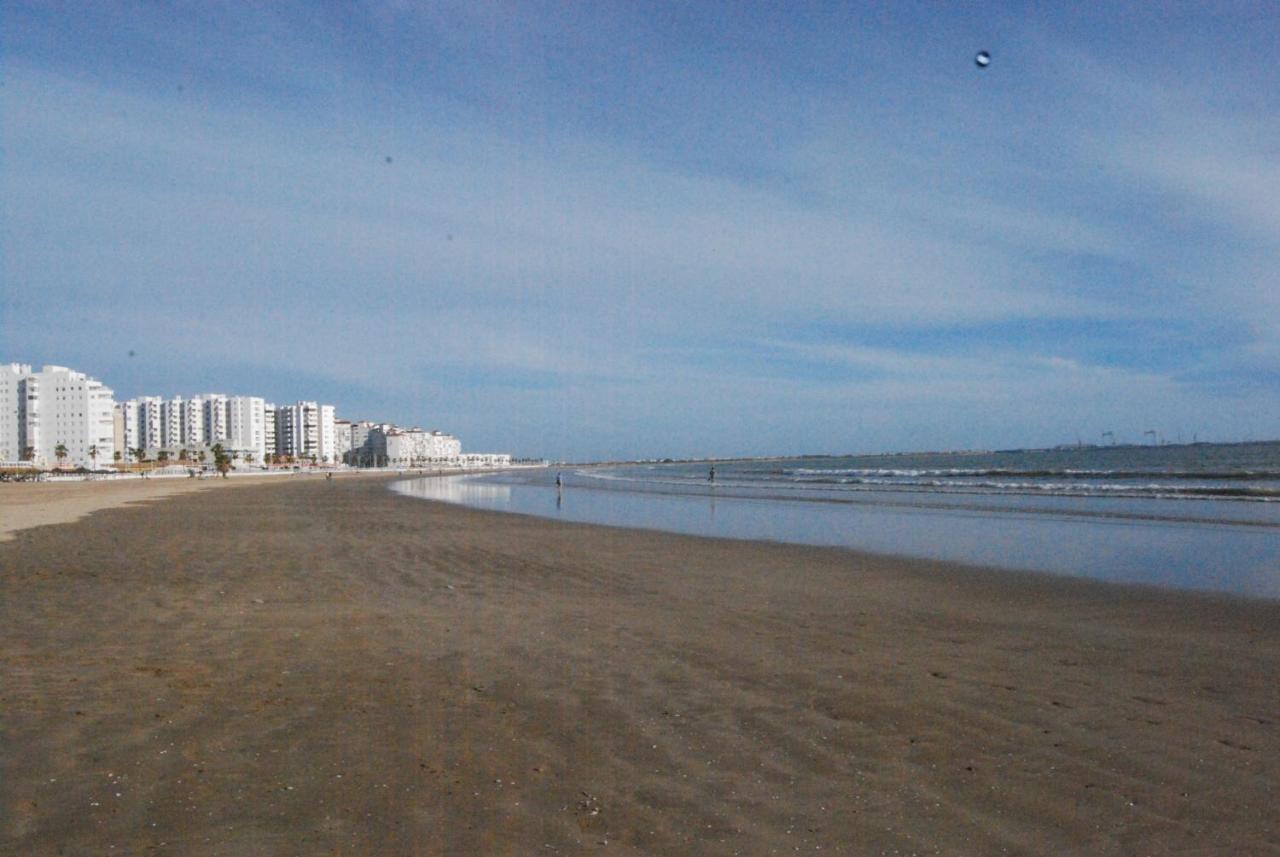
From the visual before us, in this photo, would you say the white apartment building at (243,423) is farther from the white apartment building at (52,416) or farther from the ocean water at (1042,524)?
the ocean water at (1042,524)

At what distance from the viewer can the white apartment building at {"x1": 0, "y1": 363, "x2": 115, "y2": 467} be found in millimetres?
132750

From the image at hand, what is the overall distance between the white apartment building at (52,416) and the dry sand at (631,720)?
475 ft

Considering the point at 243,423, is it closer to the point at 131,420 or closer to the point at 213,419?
the point at 213,419

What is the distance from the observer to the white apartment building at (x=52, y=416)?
132750 mm

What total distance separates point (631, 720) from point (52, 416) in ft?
516

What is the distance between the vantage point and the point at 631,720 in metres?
5.43

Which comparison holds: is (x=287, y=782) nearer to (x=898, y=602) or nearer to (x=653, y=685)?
(x=653, y=685)

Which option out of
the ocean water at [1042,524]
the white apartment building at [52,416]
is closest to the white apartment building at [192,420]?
the white apartment building at [52,416]

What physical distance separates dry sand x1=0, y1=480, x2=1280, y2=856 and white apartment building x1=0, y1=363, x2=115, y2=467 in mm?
144715

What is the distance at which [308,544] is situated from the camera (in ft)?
55.8

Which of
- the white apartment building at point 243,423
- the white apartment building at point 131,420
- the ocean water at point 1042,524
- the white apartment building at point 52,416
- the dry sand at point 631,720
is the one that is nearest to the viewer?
the dry sand at point 631,720

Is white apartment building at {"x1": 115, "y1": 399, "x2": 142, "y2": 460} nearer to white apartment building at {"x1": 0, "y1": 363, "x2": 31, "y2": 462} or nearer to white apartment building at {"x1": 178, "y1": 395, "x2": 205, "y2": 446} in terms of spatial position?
white apartment building at {"x1": 178, "y1": 395, "x2": 205, "y2": 446}

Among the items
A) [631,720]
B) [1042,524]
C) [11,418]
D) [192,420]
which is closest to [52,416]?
[11,418]

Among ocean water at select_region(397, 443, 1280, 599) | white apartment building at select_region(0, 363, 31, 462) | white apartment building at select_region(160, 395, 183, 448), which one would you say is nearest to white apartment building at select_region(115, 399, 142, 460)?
white apartment building at select_region(160, 395, 183, 448)
